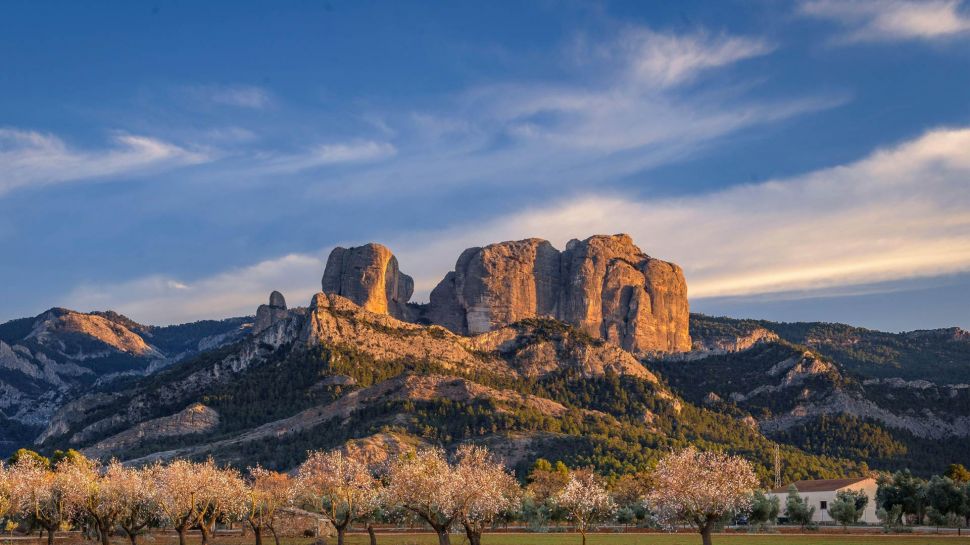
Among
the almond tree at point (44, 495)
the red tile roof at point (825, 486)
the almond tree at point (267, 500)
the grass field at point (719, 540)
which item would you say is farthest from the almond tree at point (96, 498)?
the red tile roof at point (825, 486)

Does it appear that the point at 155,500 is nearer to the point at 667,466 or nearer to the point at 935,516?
the point at 667,466

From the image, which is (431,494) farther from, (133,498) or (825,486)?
(825,486)

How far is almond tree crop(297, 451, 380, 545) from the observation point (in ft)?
331

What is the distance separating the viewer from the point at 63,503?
105m

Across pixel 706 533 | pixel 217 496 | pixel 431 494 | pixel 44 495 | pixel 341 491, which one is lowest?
pixel 706 533

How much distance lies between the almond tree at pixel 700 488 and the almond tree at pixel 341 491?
33284 mm

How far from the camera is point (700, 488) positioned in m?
75.8

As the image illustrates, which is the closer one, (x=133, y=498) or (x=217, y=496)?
(x=217, y=496)

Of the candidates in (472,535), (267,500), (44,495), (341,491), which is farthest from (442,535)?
(44,495)

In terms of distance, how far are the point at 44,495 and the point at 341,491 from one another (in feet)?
97.2

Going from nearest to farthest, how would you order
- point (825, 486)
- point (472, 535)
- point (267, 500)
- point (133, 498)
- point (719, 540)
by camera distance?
1. point (472, 535)
2. point (719, 540)
3. point (133, 498)
4. point (267, 500)
5. point (825, 486)

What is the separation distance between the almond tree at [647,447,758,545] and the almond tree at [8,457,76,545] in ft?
198

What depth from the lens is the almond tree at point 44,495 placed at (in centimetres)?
10212

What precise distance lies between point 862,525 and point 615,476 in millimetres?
46746
